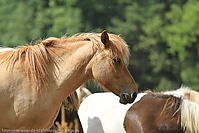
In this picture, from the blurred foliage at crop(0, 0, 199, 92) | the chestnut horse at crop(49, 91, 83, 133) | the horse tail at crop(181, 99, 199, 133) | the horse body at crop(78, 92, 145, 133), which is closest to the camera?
the horse tail at crop(181, 99, 199, 133)

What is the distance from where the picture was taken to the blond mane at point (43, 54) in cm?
229

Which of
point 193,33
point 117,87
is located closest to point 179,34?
point 193,33

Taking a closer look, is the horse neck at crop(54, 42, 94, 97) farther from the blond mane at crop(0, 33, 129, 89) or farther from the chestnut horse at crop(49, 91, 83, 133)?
the chestnut horse at crop(49, 91, 83, 133)

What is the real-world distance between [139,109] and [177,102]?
0.51 metres

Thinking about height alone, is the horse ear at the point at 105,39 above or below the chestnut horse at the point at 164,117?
above

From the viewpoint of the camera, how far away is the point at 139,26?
13320mm

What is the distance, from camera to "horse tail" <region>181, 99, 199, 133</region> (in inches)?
119

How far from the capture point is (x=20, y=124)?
221cm

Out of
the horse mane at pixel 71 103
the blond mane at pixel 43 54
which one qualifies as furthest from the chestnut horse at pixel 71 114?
the blond mane at pixel 43 54

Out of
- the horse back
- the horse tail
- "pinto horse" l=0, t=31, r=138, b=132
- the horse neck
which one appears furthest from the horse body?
the horse neck

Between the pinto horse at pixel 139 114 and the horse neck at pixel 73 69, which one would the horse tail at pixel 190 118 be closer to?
the pinto horse at pixel 139 114

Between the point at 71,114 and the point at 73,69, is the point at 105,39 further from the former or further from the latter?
the point at 71,114

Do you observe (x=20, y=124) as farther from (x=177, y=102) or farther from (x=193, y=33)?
(x=193, y=33)

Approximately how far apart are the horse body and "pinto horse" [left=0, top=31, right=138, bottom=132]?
1.15 metres
